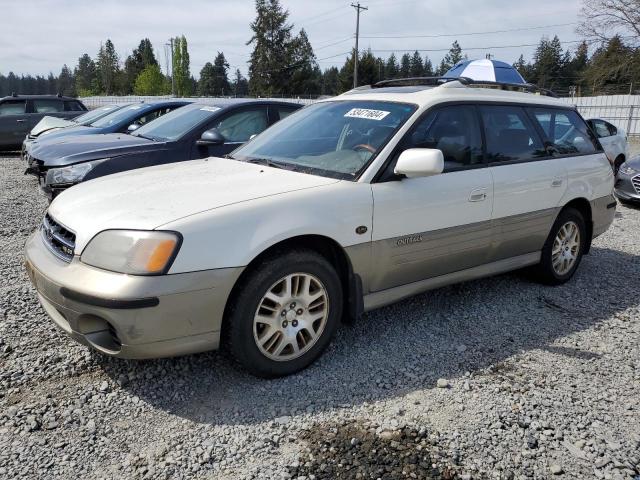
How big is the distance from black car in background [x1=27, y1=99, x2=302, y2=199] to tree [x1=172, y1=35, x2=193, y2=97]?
245 feet

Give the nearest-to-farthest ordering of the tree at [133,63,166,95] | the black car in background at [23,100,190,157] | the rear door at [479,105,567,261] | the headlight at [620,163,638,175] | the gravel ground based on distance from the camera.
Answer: the gravel ground → the rear door at [479,105,567,261] → the black car in background at [23,100,190,157] → the headlight at [620,163,638,175] → the tree at [133,63,166,95]

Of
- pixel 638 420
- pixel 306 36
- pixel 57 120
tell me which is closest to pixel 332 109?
pixel 638 420

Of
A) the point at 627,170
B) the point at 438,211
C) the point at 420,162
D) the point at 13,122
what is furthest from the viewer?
the point at 13,122

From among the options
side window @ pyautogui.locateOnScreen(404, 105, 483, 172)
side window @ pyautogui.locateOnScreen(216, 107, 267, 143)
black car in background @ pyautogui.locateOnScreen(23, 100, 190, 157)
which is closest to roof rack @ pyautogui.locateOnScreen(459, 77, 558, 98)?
side window @ pyautogui.locateOnScreen(404, 105, 483, 172)

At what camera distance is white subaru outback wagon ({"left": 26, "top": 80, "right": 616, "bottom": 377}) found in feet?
8.60

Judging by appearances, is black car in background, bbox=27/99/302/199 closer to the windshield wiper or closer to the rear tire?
the windshield wiper

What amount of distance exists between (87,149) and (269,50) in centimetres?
7065

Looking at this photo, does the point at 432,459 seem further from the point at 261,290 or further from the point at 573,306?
the point at 573,306

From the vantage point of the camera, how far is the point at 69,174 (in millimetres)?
5676

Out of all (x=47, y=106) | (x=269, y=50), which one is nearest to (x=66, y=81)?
(x=269, y=50)

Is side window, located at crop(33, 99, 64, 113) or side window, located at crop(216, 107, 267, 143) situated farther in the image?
side window, located at crop(33, 99, 64, 113)

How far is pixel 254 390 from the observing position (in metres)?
2.94

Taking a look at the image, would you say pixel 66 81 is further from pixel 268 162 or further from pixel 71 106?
pixel 268 162

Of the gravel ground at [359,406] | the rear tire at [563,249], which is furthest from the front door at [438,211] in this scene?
the rear tire at [563,249]
